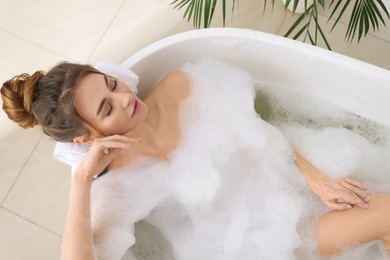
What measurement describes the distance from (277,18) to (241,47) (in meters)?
0.45

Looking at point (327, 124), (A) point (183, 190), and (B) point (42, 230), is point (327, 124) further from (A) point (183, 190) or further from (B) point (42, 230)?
(B) point (42, 230)

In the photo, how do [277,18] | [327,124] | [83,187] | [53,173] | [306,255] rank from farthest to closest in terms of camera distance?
[277,18], [53,173], [327,124], [306,255], [83,187]

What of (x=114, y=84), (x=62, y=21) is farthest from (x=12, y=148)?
(x=114, y=84)

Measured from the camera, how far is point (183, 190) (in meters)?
1.56

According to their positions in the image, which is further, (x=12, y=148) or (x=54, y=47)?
→ (x=54, y=47)

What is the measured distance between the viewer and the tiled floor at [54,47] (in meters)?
1.82

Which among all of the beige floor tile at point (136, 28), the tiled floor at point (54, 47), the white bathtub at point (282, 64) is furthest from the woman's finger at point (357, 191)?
the beige floor tile at point (136, 28)

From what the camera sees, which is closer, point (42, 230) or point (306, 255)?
point (306, 255)

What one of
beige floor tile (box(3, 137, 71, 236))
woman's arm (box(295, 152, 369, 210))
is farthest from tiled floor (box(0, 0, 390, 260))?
woman's arm (box(295, 152, 369, 210))

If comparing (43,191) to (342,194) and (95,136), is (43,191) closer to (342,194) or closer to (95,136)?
(95,136)

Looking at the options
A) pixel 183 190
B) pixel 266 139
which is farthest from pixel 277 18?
pixel 183 190

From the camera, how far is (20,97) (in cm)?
127

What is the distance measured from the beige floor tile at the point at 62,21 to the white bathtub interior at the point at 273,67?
0.48m

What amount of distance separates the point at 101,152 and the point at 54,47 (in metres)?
0.86
